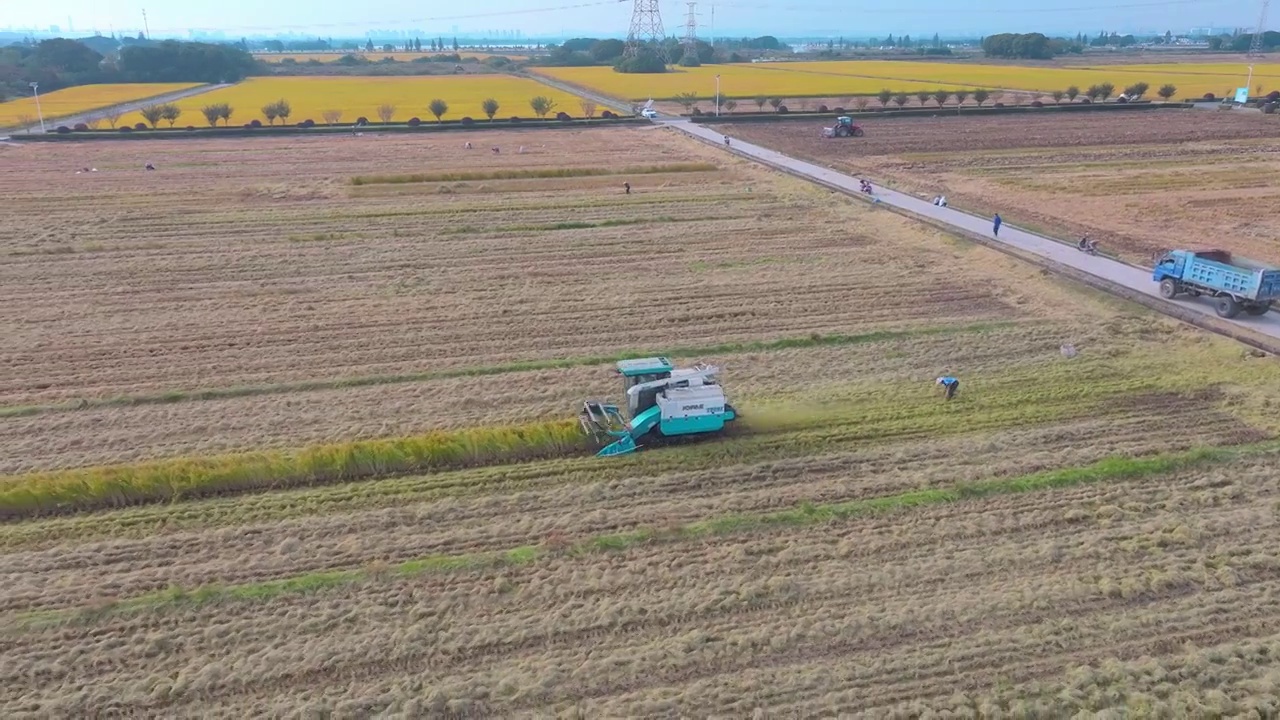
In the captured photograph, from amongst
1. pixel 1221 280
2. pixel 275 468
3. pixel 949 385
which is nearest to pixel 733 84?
pixel 1221 280

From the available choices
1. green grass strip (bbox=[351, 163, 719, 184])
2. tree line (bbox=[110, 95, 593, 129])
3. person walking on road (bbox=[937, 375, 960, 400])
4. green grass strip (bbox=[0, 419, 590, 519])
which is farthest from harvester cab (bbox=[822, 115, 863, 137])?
green grass strip (bbox=[0, 419, 590, 519])

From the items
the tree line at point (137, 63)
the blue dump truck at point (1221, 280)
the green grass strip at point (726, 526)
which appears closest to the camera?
the green grass strip at point (726, 526)

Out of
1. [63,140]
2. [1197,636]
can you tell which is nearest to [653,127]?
[63,140]

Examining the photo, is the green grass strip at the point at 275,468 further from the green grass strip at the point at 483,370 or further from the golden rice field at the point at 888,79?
the golden rice field at the point at 888,79

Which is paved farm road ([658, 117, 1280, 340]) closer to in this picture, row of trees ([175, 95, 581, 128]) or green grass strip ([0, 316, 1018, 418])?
green grass strip ([0, 316, 1018, 418])

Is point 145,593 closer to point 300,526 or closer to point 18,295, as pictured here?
point 300,526

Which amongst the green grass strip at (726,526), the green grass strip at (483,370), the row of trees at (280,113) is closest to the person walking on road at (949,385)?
the green grass strip at (726,526)
